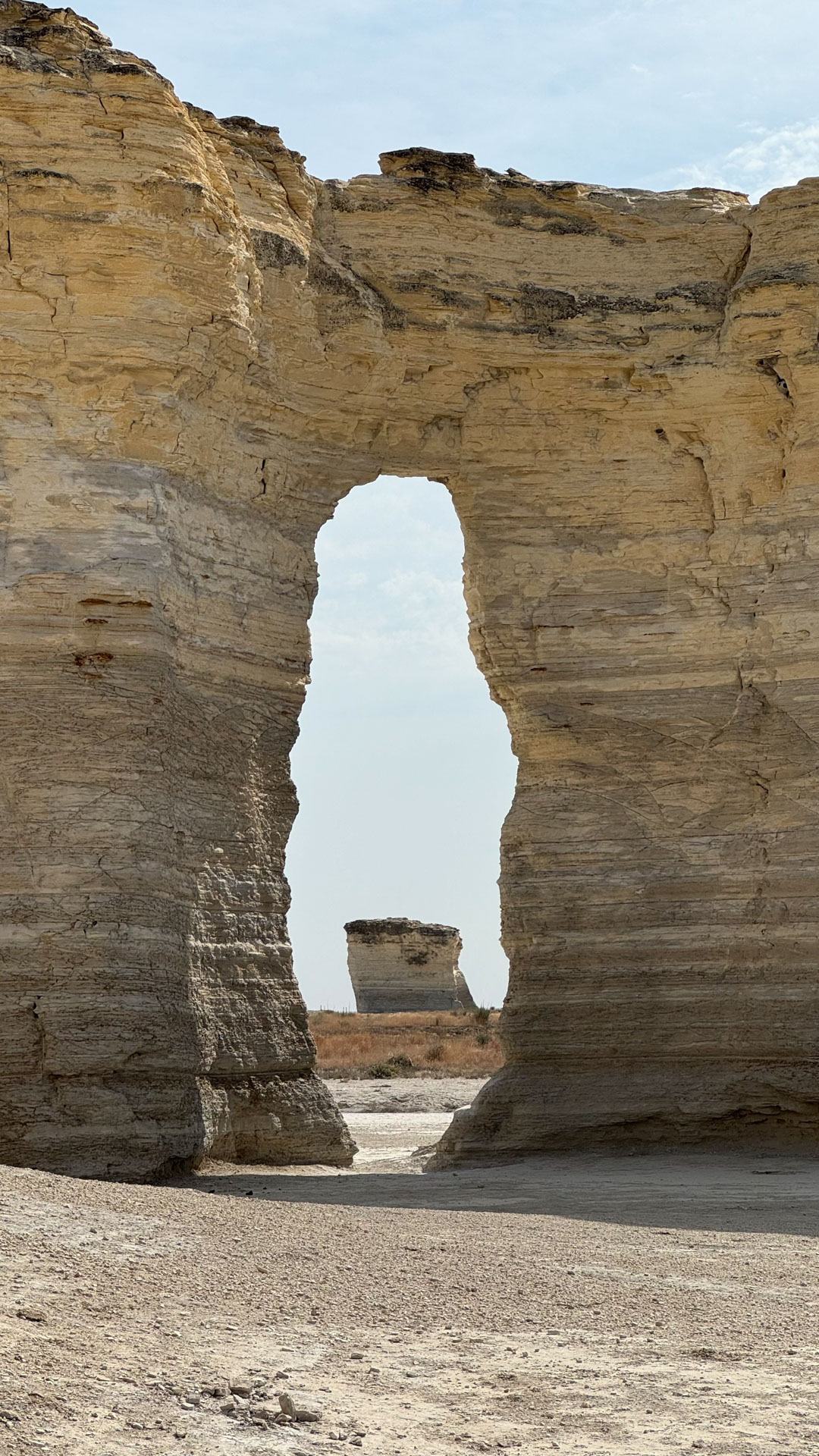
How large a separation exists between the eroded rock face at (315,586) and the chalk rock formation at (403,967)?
67.6 feet

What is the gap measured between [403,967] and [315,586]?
22.5m

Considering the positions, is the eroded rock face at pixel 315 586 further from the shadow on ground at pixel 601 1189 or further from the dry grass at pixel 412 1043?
the dry grass at pixel 412 1043

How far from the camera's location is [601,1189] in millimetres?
10648

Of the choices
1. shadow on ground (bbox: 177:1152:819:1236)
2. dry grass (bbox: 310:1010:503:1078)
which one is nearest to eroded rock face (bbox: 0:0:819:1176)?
shadow on ground (bbox: 177:1152:819:1236)

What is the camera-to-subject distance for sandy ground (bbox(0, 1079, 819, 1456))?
191 inches

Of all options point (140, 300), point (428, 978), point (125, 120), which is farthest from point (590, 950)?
point (428, 978)

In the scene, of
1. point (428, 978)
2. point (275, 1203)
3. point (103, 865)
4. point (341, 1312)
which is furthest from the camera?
point (428, 978)

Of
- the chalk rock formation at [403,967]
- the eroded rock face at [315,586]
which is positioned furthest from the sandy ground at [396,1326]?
the chalk rock formation at [403,967]

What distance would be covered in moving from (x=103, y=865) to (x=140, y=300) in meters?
4.04

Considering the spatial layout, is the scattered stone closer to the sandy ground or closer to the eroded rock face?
the sandy ground

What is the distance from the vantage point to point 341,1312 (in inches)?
243

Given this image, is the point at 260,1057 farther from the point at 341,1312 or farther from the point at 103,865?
the point at 341,1312

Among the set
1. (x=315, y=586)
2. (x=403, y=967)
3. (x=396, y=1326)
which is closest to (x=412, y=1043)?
(x=403, y=967)

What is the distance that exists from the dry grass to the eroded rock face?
11044 mm
